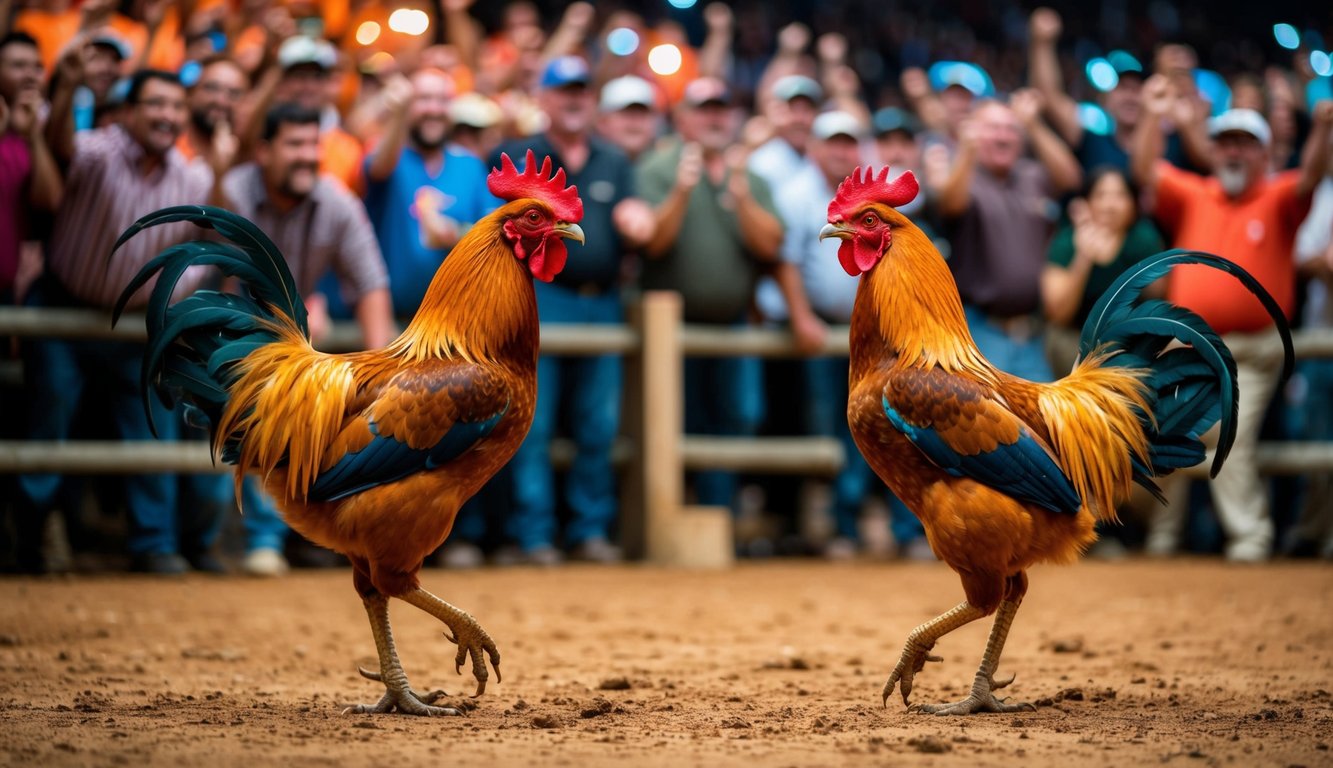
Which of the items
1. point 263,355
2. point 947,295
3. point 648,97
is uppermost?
point 648,97

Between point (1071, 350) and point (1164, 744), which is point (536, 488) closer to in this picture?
point (1071, 350)

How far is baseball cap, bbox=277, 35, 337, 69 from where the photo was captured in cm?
852

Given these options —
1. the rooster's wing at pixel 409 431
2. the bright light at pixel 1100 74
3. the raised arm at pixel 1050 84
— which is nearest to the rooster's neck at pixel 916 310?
the rooster's wing at pixel 409 431

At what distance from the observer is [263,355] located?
471cm

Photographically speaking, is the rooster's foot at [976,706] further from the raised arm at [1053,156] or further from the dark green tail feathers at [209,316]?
the raised arm at [1053,156]

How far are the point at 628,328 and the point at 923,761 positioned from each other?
5.29 metres

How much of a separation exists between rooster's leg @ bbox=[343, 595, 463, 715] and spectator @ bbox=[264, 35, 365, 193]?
425 cm

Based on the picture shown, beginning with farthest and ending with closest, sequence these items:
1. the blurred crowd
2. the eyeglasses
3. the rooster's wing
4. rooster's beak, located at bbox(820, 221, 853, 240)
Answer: the eyeglasses, the blurred crowd, rooster's beak, located at bbox(820, 221, 853, 240), the rooster's wing

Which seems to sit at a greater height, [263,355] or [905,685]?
[263,355]

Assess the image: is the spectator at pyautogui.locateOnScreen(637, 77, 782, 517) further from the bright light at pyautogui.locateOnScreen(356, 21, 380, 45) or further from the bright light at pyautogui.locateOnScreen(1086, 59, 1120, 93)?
the bright light at pyautogui.locateOnScreen(1086, 59, 1120, 93)

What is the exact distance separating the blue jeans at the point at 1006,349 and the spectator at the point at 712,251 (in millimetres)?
1368

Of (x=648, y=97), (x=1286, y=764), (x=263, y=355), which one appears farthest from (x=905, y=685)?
(x=648, y=97)

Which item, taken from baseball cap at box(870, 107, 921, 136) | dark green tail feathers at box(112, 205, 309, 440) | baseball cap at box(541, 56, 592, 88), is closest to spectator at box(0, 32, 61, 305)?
baseball cap at box(541, 56, 592, 88)

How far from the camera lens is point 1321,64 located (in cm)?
1059
